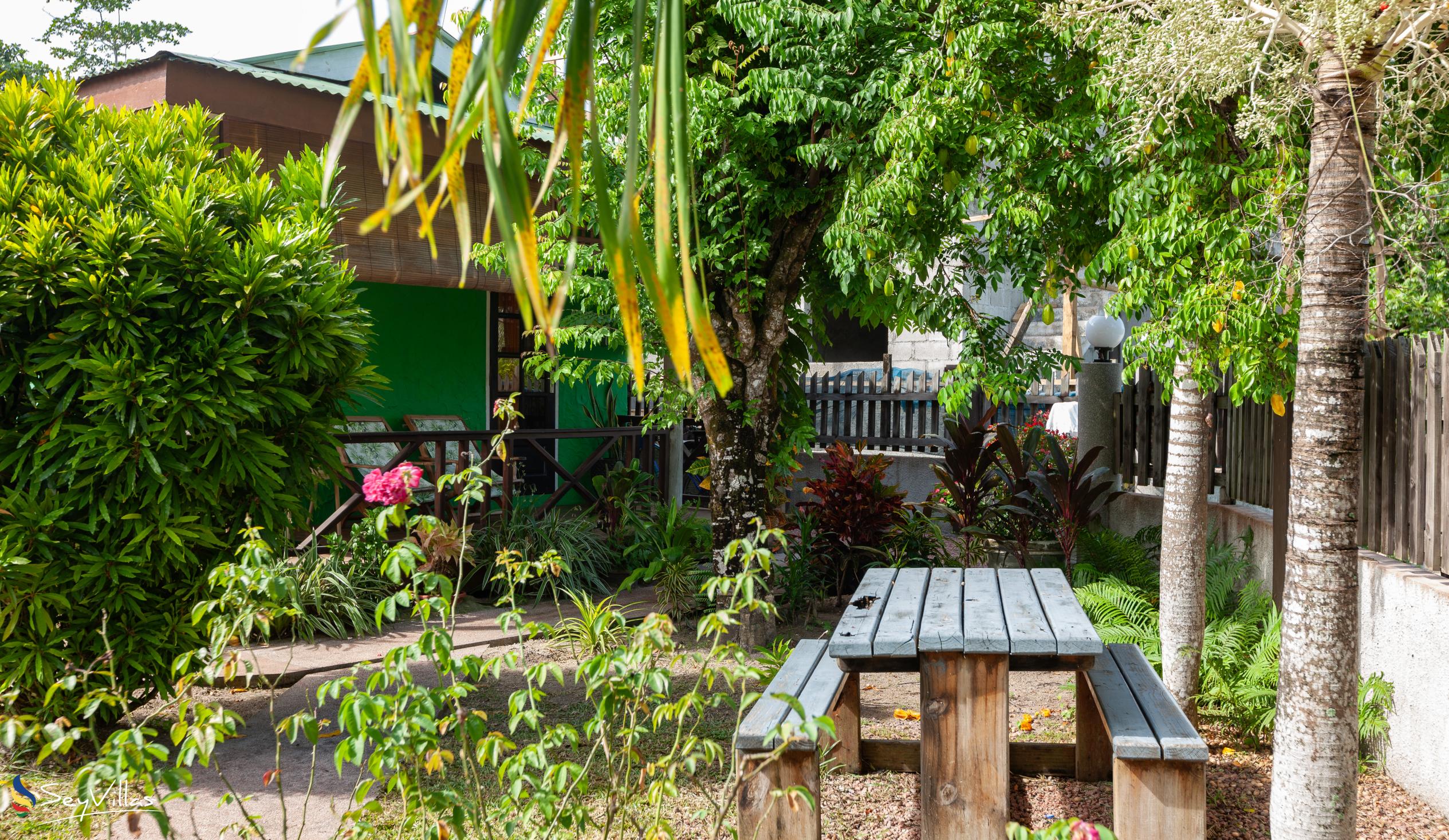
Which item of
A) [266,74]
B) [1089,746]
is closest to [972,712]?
[1089,746]

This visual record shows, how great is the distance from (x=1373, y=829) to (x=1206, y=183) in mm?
2510

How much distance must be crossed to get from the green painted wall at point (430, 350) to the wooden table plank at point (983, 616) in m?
6.67

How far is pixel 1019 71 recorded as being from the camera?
4992 mm

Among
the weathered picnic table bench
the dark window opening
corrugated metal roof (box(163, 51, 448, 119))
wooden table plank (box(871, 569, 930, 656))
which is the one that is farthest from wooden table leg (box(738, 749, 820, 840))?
the dark window opening

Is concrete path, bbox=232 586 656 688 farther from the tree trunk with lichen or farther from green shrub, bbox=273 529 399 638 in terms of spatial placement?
the tree trunk with lichen

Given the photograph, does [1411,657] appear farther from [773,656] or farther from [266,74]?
[266,74]

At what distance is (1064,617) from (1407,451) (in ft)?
6.58

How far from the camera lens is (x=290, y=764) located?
4.46m

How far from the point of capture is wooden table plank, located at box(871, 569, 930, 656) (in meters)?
3.02

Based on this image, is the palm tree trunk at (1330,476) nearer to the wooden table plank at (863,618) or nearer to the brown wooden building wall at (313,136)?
the wooden table plank at (863,618)

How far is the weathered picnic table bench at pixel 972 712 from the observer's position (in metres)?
2.93

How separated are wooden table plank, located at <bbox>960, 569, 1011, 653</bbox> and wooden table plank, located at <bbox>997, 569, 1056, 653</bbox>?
2cm

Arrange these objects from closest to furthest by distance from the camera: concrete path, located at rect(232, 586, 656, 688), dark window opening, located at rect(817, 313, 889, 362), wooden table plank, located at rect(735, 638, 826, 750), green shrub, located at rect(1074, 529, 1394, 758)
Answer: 1. wooden table plank, located at rect(735, 638, 826, 750)
2. green shrub, located at rect(1074, 529, 1394, 758)
3. concrete path, located at rect(232, 586, 656, 688)
4. dark window opening, located at rect(817, 313, 889, 362)

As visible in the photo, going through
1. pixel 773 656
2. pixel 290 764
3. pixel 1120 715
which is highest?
pixel 1120 715
